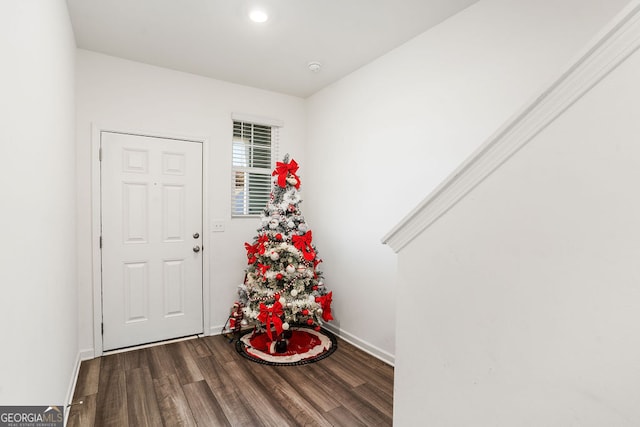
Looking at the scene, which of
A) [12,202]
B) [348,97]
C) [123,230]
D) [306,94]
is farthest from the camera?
[306,94]

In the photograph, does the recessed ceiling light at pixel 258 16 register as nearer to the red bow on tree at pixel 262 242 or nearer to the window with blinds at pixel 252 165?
the window with blinds at pixel 252 165

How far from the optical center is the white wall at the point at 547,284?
0.81 metres

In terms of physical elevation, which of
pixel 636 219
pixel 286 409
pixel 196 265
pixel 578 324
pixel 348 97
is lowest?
pixel 286 409

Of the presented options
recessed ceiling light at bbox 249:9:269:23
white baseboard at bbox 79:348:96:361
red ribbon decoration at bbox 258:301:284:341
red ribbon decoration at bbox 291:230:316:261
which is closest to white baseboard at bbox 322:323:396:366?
red ribbon decoration at bbox 258:301:284:341

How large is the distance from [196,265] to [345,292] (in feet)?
4.92

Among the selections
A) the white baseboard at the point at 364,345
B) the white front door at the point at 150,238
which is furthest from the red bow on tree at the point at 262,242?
the white baseboard at the point at 364,345

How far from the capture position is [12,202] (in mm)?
1028

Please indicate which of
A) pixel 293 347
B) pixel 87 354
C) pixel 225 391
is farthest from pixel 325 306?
pixel 87 354

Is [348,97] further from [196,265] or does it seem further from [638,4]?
[638,4]

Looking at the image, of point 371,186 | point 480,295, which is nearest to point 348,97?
point 371,186

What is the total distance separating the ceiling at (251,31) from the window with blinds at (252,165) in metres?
0.64

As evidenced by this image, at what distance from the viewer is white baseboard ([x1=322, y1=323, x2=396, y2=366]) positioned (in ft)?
9.30

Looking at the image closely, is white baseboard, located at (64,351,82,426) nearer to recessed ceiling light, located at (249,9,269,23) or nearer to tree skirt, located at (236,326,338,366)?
tree skirt, located at (236,326,338,366)

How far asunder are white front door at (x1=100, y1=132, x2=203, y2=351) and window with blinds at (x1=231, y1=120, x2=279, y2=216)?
1.31ft
